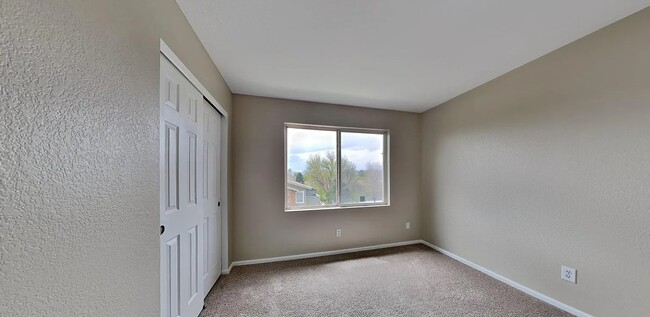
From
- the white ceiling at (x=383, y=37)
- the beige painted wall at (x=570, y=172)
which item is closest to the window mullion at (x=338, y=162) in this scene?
the white ceiling at (x=383, y=37)

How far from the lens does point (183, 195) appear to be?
164 centimetres

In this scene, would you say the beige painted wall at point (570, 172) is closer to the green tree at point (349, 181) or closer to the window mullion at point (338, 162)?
the green tree at point (349, 181)

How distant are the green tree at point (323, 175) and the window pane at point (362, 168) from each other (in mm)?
164

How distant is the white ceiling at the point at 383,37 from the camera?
1.55 metres

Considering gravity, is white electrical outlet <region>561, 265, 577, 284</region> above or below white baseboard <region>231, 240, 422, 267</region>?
above

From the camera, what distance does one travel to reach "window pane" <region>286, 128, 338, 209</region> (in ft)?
10.8

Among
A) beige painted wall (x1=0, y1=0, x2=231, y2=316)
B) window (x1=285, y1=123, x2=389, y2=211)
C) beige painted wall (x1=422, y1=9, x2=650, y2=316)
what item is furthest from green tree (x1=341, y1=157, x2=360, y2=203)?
beige painted wall (x1=0, y1=0, x2=231, y2=316)

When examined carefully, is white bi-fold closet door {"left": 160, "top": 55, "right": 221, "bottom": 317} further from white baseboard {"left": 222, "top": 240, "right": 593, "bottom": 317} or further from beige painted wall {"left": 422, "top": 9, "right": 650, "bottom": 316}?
beige painted wall {"left": 422, "top": 9, "right": 650, "bottom": 316}

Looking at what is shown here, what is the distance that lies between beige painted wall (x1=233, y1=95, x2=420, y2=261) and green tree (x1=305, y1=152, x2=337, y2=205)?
269 mm

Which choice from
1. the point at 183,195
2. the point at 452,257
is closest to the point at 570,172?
the point at 452,257

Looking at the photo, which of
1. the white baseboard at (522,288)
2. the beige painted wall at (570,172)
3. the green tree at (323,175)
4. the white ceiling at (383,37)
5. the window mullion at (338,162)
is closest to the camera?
the white ceiling at (383,37)

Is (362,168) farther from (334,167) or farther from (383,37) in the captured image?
(383,37)

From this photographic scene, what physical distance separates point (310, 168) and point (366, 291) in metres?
1.72

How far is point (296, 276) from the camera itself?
2.67 meters
